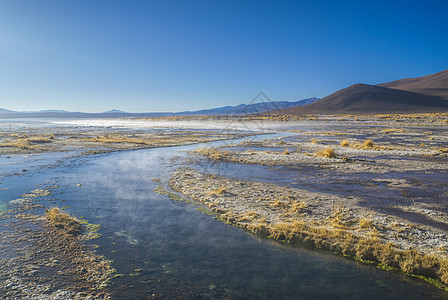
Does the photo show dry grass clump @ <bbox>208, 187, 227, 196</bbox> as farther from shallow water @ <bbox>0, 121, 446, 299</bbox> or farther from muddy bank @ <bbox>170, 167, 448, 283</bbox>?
shallow water @ <bbox>0, 121, 446, 299</bbox>

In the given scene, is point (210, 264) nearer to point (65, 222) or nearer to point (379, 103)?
point (65, 222)

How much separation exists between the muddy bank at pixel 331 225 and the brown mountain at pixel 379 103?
152 m

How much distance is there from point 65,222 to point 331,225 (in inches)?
383

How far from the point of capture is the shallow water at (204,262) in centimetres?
654

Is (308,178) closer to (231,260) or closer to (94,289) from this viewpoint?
(231,260)

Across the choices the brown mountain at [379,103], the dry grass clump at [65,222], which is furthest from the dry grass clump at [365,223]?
the brown mountain at [379,103]

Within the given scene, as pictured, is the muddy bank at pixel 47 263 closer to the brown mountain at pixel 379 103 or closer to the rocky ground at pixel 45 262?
the rocky ground at pixel 45 262

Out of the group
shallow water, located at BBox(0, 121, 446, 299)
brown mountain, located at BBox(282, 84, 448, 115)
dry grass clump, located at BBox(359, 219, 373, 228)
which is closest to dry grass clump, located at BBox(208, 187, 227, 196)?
shallow water, located at BBox(0, 121, 446, 299)

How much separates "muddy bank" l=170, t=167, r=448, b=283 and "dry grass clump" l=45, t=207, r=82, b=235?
5.38 metres

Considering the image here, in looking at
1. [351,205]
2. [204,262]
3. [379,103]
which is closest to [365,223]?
[351,205]

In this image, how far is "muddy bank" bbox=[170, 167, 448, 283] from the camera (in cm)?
775

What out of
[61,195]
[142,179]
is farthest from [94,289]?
[142,179]

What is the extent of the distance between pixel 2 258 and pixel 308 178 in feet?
50.2

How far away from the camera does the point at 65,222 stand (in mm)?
9930
